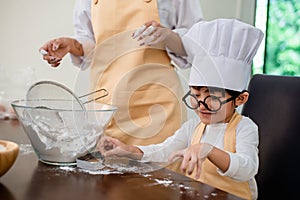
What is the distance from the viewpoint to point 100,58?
3.20ft

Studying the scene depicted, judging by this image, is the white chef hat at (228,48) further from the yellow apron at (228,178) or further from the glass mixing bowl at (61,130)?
the glass mixing bowl at (61,130)

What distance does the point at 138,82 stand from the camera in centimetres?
100

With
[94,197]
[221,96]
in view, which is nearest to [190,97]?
[221,96]

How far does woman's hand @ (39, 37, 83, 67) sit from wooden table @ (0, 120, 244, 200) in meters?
0.31

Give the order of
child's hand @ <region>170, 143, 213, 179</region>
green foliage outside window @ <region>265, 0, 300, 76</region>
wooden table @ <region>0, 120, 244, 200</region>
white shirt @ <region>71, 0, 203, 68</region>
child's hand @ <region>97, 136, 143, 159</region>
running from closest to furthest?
wooden table @ <region>0, 120, 244, 200</region>, child's hand @ <region>170, 143, 213, 179</region>, child's hand @ <region>97, 136, 143, 159</region>, white shirt @ <region>71, 0, 203, 68</region>, green foliage outside window @ <region>265, 0, 300, 76</region>

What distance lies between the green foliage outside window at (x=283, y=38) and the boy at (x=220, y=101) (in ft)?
3.24

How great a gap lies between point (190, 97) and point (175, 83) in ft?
0.34

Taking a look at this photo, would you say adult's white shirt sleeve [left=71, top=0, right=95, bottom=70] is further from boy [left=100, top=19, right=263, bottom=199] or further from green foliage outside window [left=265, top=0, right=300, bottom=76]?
green foliage outside window [left=265, top=0, right=300, bottom=76]

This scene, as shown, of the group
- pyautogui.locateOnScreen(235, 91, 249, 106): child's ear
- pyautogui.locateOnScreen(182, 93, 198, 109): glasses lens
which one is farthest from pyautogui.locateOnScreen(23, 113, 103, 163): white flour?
pyautogui.locateOnScreen(235, 91, 249, 106): child's ear

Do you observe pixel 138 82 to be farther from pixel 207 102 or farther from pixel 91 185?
pixel 91 185

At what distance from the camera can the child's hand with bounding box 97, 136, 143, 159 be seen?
2.61ft

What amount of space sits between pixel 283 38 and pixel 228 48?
105 cm

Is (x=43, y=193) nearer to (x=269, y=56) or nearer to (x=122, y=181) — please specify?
(x=122, y=181)

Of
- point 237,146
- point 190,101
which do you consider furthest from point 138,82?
point 237,146
